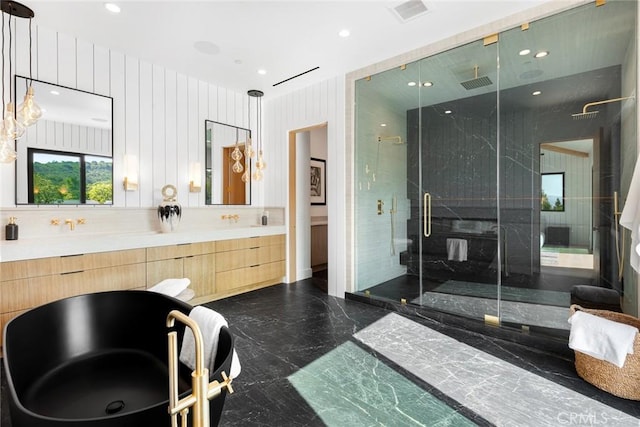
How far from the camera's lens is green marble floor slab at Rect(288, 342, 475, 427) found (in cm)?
187

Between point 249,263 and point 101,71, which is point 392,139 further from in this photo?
point 101,71

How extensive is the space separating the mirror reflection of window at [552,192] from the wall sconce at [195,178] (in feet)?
13.9

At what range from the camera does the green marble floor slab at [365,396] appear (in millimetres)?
1874

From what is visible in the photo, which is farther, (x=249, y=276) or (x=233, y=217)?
(x=233, y=217)

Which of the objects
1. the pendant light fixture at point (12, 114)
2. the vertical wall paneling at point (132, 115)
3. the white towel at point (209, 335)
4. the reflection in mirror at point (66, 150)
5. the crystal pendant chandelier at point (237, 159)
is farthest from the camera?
the crystal pendant chandelier at point (237, 159)

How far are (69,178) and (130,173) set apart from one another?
60 cm

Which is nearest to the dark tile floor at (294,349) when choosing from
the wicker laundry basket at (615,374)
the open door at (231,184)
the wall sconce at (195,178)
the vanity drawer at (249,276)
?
the wicker laundry basket at (615,374)

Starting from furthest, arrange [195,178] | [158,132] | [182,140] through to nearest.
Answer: [195,178] → [182,140] → [158,132]

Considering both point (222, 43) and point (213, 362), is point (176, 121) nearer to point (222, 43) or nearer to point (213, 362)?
point (222, 43)

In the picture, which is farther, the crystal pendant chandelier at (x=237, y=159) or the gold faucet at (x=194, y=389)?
the crystal pendant chandelier at (x=237, y=159)

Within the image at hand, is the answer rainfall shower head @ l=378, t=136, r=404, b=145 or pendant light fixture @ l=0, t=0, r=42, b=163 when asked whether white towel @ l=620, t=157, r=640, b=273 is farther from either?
pendant light fixture @ l=0, t=0, r=42, b=163

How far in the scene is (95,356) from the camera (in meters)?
2.09

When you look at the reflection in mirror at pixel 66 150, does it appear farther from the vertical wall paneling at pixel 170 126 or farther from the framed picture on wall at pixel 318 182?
the framed picture on wall at pixel 318 182

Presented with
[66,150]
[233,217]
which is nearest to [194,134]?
[233,217]
